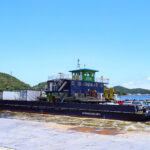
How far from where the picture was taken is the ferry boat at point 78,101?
19234 mm

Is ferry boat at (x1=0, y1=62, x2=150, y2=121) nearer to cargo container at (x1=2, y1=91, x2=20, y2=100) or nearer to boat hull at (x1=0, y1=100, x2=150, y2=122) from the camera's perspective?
boat hull at (x1=0, y1=100, x2=150, y2=122)

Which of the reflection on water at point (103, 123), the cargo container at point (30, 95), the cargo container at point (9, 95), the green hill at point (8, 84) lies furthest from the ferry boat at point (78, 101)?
the green hill at point (8, 84)

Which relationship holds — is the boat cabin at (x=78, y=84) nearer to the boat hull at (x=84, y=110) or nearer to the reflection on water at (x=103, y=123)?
the boat hull at (x=84, y=110)

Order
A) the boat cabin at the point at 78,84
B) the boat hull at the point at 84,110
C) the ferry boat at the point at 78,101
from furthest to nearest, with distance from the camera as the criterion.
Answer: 1. the boat cabin at the point at 78,84
2. the ferry boat at the point at 78,101
3. the boat hull at the point at 84,110

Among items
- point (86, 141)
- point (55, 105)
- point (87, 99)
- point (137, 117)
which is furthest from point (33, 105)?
point (86, 141)

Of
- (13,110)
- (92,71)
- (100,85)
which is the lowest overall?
(13,110)

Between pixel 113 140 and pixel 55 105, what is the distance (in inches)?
573

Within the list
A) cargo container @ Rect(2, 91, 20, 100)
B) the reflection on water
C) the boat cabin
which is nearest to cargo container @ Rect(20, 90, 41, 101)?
cargo container @ Rect(2, 91, 20, 100)

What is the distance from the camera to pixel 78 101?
977 inches

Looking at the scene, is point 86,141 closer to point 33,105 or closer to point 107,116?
point 107,116

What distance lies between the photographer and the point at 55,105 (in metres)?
23.4

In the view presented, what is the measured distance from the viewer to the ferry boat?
63.1 feet

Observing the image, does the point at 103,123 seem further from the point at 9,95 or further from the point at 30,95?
the point at 9,95

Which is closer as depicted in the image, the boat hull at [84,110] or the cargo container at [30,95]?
the boat hull at [84,110]
